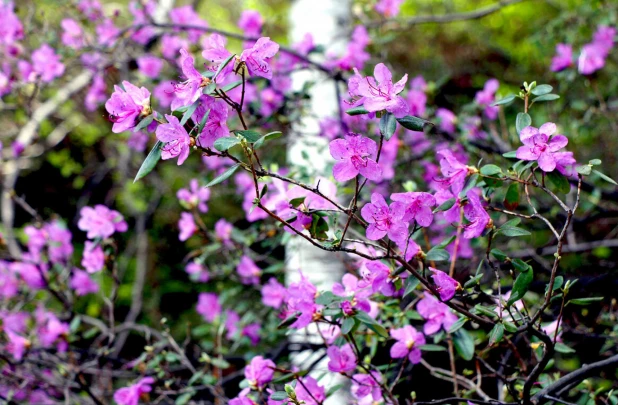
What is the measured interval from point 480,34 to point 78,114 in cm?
290

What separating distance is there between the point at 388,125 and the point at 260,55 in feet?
0.75

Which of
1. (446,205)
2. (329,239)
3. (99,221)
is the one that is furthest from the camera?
(99,221)

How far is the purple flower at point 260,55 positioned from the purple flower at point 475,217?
0.39 m

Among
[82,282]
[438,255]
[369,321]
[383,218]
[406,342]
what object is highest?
[383,218]

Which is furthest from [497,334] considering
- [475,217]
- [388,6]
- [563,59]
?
[388,6]

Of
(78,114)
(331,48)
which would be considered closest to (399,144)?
(331,48)

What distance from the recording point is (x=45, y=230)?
192 cm

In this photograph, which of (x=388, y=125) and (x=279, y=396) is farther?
(x=279, y=396)

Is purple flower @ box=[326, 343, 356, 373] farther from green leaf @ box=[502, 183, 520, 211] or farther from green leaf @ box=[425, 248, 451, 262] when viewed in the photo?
green leaf @ box=[502, 183, 520, 211]

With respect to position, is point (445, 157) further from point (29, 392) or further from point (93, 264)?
A: point (29, 392)

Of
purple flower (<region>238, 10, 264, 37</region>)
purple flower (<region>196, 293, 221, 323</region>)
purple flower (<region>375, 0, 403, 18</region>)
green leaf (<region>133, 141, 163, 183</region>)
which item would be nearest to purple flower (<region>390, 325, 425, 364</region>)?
green leaf (<region>133, 141, 163, 183</region>)

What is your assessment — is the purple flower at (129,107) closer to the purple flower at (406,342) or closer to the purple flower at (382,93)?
the purple flower at (382,93)

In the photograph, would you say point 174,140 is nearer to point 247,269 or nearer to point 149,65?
point 247,269

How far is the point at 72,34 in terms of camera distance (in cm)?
206
